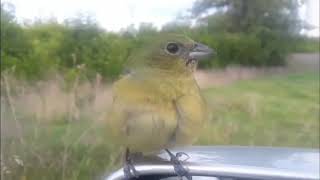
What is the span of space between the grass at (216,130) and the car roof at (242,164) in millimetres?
365

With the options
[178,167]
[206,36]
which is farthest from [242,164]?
[206,36]

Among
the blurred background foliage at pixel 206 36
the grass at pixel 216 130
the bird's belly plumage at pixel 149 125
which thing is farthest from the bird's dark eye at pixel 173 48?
the blurred background foliage at pixel 206 36

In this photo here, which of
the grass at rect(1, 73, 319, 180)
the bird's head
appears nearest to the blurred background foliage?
the grass at rect(1, 73, 319, 180)

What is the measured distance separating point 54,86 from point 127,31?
83 centimetres

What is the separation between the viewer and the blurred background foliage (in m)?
2.41

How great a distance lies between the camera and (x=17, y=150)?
→ 1619mm

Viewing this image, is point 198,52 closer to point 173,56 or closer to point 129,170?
point 173,56

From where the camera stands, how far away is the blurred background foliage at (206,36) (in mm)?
2412

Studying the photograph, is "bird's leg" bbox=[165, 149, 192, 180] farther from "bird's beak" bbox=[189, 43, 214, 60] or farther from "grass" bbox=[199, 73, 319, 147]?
"grass" bbox=[199, 73, 319, 147]

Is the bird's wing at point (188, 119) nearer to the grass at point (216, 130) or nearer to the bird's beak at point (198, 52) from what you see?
the bird's beak at point (198, 52)

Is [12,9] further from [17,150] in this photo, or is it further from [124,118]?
[124,118]

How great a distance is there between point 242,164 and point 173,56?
209mm

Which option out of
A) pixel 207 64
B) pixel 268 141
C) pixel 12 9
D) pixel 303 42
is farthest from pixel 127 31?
pixel 268 141

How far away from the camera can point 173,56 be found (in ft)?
3.87
